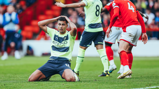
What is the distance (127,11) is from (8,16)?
28.2 ft

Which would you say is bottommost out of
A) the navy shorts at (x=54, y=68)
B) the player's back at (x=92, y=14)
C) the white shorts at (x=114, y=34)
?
the navy shorts at (x=54, y=68)

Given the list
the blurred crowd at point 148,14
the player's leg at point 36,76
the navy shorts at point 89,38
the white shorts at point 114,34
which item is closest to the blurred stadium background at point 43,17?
the blurred crowd at point 148,14

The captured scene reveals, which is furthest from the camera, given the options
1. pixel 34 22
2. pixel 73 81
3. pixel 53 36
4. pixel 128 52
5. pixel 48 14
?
pixel 48 14

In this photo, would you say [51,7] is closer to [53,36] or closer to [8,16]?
[8,16]

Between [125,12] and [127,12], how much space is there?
0.05m

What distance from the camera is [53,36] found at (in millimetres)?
6398

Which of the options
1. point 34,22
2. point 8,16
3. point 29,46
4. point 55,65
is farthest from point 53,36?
point 34,22

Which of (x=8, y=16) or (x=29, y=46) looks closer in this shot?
(x=8, y=16)

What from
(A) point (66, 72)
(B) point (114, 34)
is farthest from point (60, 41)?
(B) point (114, 34)

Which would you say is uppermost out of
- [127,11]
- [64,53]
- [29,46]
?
[127,11]

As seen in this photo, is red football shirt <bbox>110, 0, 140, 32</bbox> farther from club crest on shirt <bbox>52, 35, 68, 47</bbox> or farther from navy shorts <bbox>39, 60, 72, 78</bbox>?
navy shorts <bbox>39, 60, 72, 78</bbox>

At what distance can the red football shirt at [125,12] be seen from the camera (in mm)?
6602

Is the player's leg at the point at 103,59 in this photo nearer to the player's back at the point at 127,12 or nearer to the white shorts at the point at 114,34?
the white shorts at the point at 114,34

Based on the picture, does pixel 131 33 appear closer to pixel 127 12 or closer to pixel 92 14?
pixel 127 12
